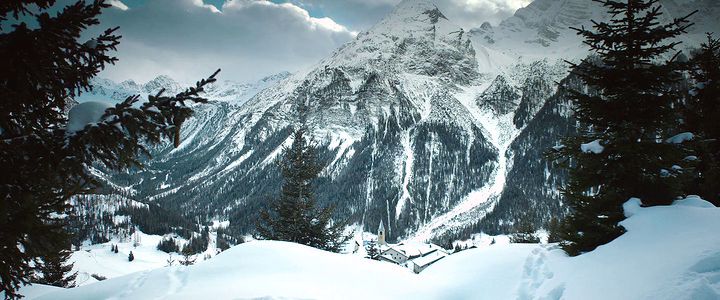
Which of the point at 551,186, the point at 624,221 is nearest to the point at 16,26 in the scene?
the point at 624,221

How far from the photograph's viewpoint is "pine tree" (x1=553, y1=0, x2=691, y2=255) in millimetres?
8344

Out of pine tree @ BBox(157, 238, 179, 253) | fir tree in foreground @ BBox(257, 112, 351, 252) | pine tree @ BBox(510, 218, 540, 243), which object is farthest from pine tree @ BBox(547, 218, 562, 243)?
pine tree @ BBox(157, 238, 179, 253)

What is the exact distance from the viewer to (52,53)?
4.40 metres

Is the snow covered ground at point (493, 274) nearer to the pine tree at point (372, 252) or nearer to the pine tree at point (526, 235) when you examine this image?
the pine tree at point (526, 235)

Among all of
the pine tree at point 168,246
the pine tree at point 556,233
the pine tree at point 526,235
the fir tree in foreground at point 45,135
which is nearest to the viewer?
the fir tree in foreground at point 45,135

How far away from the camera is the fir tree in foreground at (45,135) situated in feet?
12.8

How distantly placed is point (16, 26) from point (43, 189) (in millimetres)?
2039

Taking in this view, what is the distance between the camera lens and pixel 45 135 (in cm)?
419

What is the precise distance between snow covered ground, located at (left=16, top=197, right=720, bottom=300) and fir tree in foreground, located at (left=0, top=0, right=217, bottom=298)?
3126 millimetres

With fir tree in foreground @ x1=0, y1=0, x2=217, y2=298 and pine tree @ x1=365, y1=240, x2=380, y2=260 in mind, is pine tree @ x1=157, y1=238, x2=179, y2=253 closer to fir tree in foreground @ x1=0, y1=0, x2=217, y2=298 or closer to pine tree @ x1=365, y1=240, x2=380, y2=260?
pine tree @ x1=365, y1=240, x2=380, y2=260

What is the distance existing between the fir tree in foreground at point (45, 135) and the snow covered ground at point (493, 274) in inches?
123

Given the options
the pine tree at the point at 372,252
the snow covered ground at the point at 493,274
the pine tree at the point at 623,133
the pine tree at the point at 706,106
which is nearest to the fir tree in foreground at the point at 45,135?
the snow covered ground at the point at 493,274

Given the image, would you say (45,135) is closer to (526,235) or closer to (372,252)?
(526,235)

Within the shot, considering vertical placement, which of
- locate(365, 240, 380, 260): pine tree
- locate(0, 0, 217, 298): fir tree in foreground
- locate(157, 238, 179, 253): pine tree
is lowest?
locate(157, 238, 179, 253): pine tree
